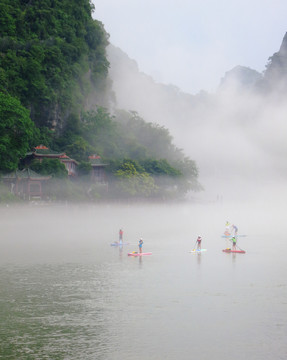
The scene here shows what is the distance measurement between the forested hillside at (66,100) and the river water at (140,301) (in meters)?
33.6

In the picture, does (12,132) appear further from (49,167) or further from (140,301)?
(140,301)

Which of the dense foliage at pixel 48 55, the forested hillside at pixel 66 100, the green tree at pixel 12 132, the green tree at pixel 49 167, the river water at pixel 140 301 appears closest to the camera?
the river water at pixel 140 301

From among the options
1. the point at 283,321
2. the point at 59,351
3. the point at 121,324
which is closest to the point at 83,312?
the point at 121,324

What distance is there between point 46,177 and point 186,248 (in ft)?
137

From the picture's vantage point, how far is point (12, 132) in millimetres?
70000

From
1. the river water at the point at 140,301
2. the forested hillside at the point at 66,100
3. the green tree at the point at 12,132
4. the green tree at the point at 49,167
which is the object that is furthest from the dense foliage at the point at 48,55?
the river water at the point at 140,301

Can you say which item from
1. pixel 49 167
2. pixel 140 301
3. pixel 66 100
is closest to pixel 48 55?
pixel 66 100

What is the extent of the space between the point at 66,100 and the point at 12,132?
3041 centimetres

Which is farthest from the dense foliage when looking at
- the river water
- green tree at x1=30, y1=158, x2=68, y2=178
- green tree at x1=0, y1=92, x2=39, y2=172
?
the river water

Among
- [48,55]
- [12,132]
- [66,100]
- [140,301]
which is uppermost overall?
[48,55]

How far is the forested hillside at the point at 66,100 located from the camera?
8310cm

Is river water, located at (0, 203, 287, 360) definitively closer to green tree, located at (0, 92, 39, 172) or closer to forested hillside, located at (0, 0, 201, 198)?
green tree, located at (0, 92, 39, 172)

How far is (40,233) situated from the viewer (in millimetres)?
55969

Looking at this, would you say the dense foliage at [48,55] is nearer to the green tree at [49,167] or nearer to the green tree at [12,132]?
the green tree at [12,132]
